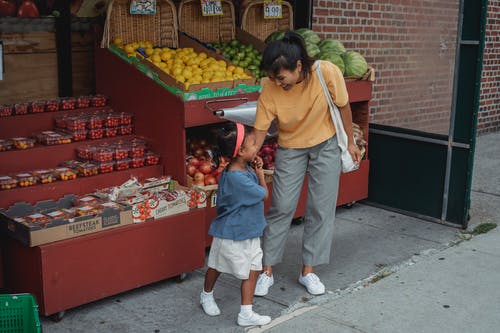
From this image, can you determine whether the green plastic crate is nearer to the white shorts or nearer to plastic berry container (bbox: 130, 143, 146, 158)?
the white shorts

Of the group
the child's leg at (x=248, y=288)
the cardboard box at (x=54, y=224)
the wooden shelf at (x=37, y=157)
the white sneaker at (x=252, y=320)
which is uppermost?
the wooden shelf at (x=37, y=157)

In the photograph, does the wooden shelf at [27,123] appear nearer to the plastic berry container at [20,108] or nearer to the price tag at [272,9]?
the plastic berry container at [20,108]

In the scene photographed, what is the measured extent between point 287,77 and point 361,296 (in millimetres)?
1617

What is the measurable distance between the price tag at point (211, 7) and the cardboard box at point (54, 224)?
2.39 meters

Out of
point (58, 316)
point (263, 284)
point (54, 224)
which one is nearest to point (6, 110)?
point (54, 224)

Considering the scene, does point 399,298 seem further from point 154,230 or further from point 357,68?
point 357,68

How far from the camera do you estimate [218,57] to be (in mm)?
5785

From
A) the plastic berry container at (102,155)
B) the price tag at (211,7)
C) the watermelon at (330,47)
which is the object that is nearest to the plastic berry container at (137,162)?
the plastic berry container at (102,155)

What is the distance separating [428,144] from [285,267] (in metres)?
1.96

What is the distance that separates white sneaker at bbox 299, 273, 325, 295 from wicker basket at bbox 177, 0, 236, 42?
→ 107 inches

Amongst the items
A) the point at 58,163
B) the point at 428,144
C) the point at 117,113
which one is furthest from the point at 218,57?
the point at 428,144

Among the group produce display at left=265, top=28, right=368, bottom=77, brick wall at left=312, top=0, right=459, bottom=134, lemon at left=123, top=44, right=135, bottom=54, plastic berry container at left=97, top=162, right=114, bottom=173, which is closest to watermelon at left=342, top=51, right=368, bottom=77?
produce display at left=265, top=28, right=368, bottom=77

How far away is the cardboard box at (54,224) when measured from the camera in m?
3.96

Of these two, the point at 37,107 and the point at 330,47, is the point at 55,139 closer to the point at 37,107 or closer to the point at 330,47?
the point at 37,107
